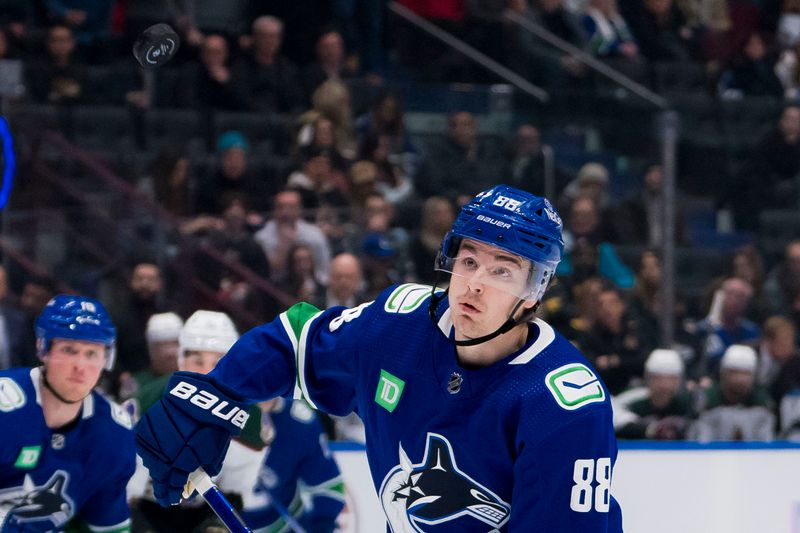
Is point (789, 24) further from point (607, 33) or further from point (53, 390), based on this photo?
point (53, 390)

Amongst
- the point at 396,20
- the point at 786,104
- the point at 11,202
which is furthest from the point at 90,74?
the point at 786,104

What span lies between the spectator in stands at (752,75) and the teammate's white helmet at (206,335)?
5.13 metres

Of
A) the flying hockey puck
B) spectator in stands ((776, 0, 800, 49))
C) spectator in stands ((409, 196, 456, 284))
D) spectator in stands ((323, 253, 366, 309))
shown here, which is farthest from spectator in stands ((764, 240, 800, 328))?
the flying hockey puck

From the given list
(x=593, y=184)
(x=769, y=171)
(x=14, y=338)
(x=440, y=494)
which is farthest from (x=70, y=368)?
(x=769, y=171)

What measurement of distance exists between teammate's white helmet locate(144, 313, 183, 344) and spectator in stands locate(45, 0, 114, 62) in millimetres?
2301

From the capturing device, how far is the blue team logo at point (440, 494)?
2.82 meters

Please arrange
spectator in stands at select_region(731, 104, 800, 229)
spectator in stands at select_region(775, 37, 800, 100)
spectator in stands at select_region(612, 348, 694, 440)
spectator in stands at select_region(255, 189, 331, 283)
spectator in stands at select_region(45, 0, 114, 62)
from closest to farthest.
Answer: spectator in stands at select_region(612, 348, 694, 440) < spectator in stands at select_region(255, 189, 331, 283) < spectator in stands at select_region(45, 0, 114, 62) < spectator in stands at select_region(731, 104, 800, 229) < spectator in stands at select_region(775, 37, 800, 100)

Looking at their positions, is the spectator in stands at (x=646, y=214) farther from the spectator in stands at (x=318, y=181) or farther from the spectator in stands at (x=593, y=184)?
the spectator in stands at (x=318, y=181)

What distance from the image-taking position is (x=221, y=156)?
700 cm

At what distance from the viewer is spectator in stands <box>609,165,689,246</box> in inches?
265

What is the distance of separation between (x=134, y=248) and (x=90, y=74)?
142 cm

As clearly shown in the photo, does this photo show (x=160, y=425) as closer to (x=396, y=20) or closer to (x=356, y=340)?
(x=356, y=340)

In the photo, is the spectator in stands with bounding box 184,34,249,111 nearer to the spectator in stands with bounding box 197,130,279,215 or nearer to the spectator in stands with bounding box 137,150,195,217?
the spectator in stands with bounding box 197,130,279,215

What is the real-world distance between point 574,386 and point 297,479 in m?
2.26
